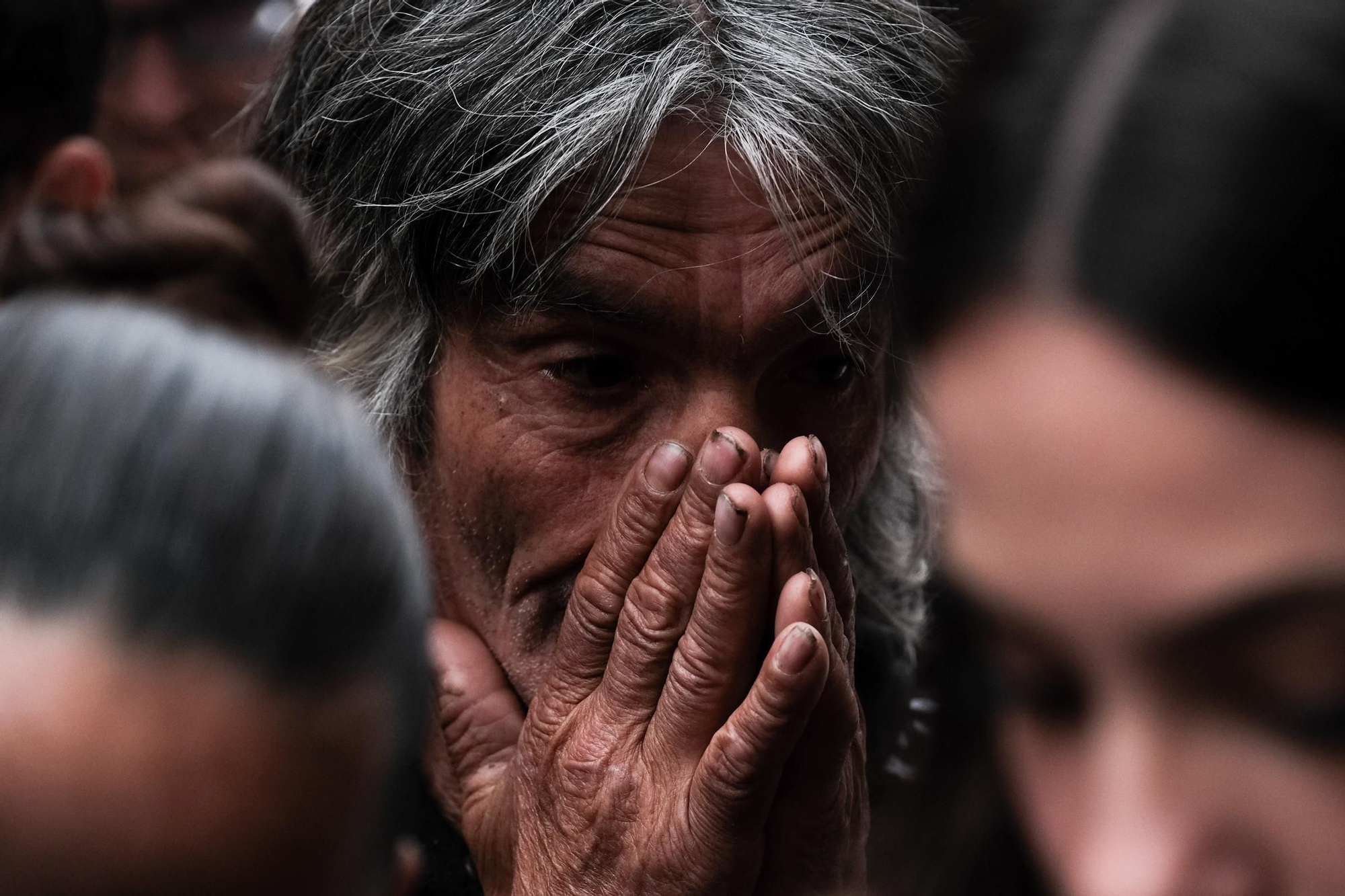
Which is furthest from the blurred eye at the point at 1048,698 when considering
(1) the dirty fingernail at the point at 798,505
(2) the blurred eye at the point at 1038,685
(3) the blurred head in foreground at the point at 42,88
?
(3) the blurred head in foreground at the point at 42,88

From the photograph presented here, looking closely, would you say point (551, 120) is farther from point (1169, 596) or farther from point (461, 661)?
point (1169, 596)

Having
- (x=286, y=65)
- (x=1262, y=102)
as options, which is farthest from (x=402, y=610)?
(x=286, y=65)

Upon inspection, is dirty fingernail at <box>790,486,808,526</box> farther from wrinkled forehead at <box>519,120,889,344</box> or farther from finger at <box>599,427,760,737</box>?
wrinkled forehead at <box>519,120,889,344</box>

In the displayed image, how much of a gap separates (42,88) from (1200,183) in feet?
8.90

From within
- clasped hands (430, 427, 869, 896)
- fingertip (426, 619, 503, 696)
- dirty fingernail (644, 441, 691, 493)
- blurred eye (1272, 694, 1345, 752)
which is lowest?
fingertip (426, 619, 503, 696)

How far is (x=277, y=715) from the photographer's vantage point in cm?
121

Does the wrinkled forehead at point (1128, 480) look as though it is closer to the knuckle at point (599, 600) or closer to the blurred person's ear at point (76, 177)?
the knuckle at point (599, 600)

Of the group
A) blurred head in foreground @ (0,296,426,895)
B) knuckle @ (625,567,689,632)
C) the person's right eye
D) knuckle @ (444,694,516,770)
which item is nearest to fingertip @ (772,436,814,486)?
knuckle @ (625,567,689,632)

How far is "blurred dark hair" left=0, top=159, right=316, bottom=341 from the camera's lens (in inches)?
62.4

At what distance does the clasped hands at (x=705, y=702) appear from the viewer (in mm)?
2082

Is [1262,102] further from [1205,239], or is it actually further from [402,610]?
[402,610]

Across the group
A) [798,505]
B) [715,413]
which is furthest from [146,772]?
[715,413]

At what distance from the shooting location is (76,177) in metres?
2.56

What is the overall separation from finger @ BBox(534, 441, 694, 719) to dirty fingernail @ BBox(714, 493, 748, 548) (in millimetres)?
161
